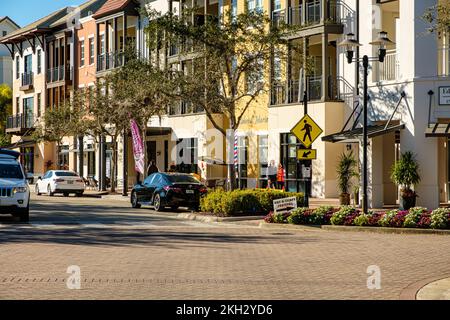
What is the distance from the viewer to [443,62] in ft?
103

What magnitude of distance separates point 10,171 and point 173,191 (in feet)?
22.9

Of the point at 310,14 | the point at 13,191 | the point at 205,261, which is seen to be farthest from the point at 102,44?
the point at 205,261

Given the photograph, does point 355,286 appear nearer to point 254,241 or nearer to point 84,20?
point 254,241

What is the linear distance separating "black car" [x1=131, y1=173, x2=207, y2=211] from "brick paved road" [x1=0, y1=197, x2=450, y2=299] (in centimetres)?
578

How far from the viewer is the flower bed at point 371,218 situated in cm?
2154

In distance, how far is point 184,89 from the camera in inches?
1294

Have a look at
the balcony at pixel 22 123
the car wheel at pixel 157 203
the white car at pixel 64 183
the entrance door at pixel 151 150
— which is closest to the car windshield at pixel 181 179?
the car wheel at pixel 157 203

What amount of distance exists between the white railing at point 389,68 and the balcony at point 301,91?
3.01 metres

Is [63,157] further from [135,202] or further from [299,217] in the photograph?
[299,217]

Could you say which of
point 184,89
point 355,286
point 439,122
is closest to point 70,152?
point 184,89

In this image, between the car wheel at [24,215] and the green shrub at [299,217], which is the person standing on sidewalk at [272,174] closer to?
the green shrub at [299,217]

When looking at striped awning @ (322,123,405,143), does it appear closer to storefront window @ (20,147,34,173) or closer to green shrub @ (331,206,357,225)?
green shrub @ (331,206,357,225)

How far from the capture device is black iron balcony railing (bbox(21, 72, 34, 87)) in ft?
228
